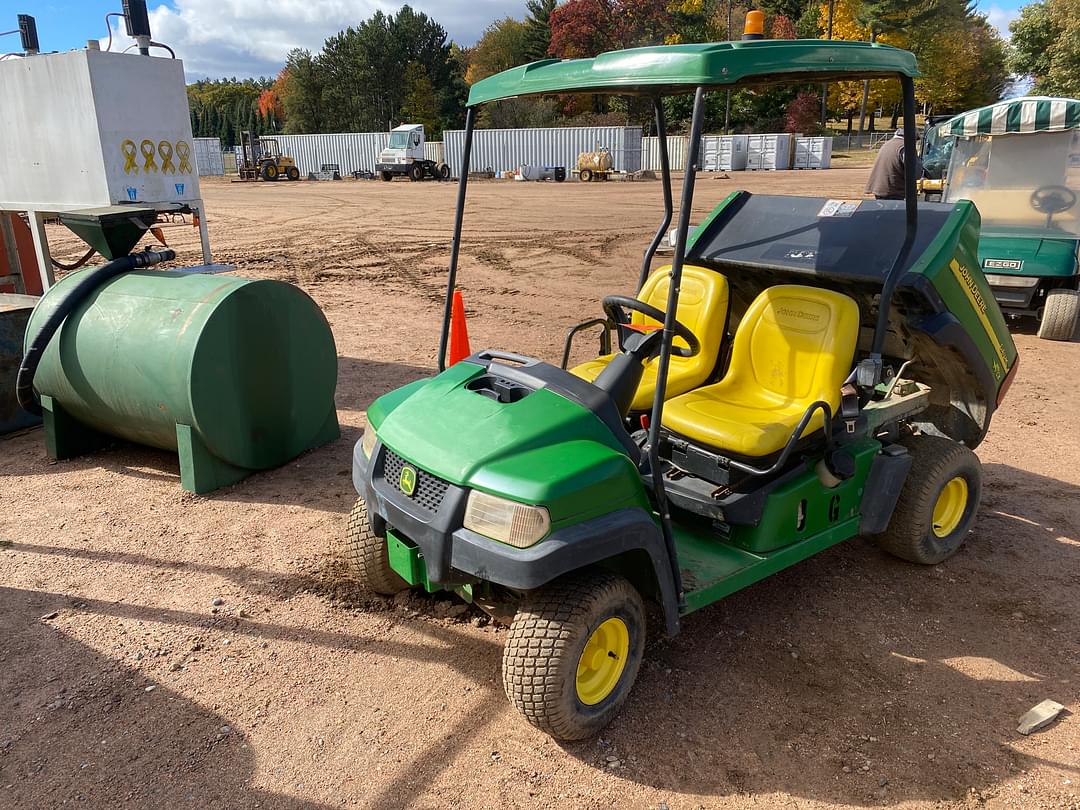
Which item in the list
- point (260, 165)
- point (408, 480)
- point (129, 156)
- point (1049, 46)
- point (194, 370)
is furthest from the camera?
point (260, 165)

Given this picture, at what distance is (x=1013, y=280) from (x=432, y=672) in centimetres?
781

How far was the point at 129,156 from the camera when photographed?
6750 mm

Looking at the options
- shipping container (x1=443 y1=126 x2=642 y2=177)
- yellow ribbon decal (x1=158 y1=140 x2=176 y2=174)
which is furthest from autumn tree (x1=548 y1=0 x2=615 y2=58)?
yellow ribbon decal (x1=158 y1=140 x2=176 y2=174)

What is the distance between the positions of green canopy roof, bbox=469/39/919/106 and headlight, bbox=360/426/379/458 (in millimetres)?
1411

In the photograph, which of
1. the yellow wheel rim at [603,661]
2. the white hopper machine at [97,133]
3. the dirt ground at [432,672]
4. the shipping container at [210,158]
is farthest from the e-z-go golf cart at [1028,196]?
the shipping container at [210,158]

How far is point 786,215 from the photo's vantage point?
4.41 metres

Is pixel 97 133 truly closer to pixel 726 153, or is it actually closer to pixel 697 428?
pixel 697 428

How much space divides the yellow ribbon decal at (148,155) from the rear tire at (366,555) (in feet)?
16.0

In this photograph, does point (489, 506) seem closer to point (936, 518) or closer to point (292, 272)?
point (936, 518)

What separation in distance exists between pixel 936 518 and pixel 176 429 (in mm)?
4273

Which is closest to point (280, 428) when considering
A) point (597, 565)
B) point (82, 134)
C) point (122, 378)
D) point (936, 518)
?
point (122, 378)

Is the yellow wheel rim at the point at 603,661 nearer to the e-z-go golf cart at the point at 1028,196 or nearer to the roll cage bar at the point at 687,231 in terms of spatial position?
the roll cage bar at the point at 687,231

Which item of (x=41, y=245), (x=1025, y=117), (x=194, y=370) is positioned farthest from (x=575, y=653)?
(x=1025, y=117)

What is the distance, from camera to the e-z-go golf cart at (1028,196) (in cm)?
795
